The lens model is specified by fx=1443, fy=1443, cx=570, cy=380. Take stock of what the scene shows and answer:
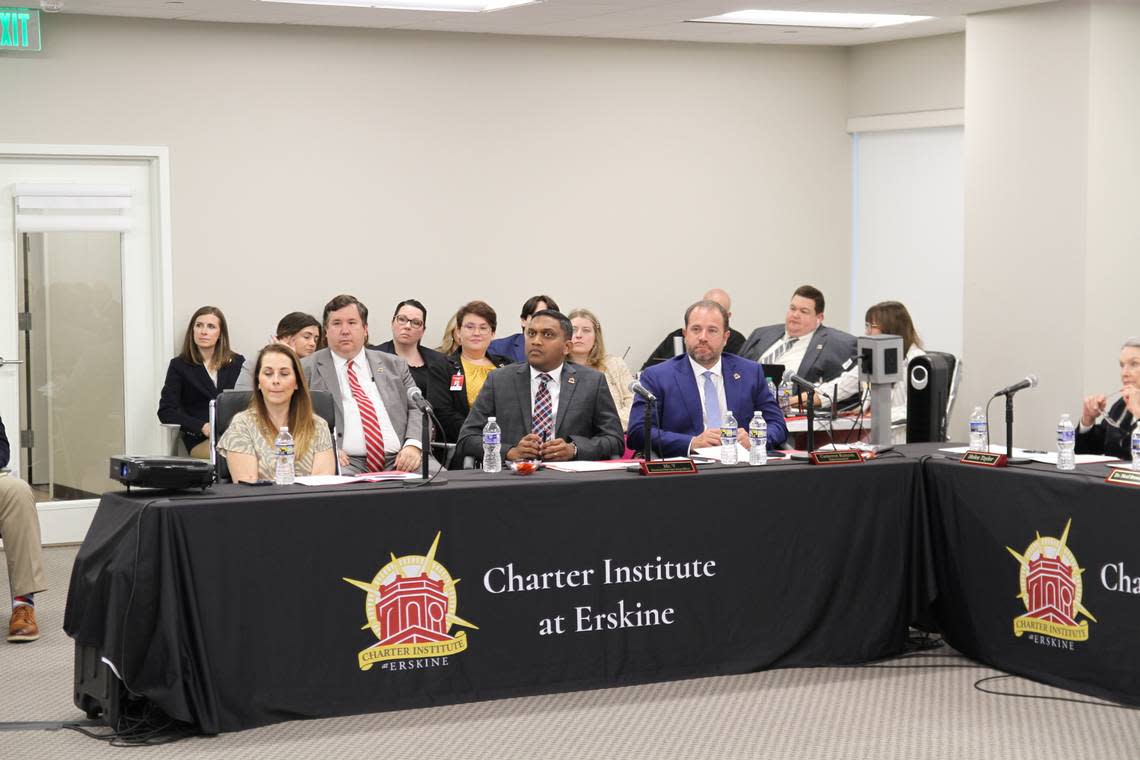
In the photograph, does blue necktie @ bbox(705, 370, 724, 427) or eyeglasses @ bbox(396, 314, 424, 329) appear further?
eyeglasses @ bbox(396, 314, 424, 329)

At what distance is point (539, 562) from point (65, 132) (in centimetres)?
448

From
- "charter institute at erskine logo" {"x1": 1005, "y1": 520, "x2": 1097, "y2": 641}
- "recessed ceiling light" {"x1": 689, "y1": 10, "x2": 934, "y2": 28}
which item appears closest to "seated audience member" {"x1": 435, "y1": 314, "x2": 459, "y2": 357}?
"recessed ceiling light" {"x1": 689, "y1": 10, "x2": 934, "y2": 28}

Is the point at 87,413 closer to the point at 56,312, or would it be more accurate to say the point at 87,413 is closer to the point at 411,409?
the point at 56,312

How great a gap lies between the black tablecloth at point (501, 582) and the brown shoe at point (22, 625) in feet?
5.02

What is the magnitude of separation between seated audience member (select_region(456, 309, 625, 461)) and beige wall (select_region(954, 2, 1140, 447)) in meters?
2.61

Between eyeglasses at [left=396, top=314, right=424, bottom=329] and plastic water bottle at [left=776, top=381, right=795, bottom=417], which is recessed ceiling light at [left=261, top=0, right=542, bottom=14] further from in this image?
plastic water bottle at [left=776, top=381, right=795, bottom=417]

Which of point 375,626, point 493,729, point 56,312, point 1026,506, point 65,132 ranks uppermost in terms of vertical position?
point 65,132

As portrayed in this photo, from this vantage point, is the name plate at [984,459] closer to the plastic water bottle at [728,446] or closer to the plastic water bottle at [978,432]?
the plastic water bottle at [978,432]

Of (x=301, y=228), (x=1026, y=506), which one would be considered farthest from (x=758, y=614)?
(x=301, y=228)

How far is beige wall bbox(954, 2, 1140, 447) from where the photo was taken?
7277 mm

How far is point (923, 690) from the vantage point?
5.12 meters

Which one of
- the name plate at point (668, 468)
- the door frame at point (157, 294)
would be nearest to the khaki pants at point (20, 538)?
the door frame at point (157, 294)

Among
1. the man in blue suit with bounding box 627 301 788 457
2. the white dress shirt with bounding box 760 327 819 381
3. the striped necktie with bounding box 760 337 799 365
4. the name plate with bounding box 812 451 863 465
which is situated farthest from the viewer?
the striped necktie with bounding box 760 337 799 365

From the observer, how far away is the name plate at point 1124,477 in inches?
190
